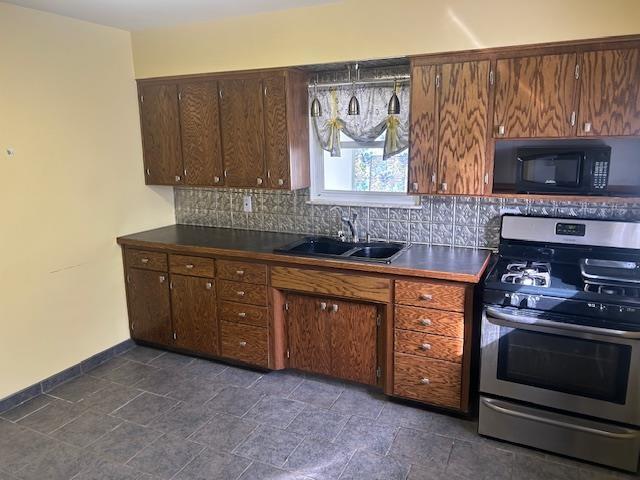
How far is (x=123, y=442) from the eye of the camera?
2.53 meters

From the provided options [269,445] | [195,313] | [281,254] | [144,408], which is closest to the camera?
[269,445]

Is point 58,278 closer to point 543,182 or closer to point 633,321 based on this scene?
point 543,182

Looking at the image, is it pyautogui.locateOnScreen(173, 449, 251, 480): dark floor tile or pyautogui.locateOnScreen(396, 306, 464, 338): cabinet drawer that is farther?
pyautogui.locateOnScreen(396, 306, 464, 338): cabinet drawer

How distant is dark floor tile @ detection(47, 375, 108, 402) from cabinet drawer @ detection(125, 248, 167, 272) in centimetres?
84

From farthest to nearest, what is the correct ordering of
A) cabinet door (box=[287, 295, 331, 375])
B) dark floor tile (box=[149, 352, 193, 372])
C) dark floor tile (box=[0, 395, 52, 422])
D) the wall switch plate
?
the wall switch plate → dark floor tile (box=[149, 352, 193, 372]) → cabinet door (box=[287, 295, 331, 375]) → dark floor tile (box=[0, 395, 52, 422])

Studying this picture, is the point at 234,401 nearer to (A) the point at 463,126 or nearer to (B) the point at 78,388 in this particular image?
(B) the point at 78,388

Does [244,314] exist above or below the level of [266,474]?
above

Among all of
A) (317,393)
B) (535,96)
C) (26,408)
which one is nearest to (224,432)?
(317,393)

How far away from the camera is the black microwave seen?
249 centimetres

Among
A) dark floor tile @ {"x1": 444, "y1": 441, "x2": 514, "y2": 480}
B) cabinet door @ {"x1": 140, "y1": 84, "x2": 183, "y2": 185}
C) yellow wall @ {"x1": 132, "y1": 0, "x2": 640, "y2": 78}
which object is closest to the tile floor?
dark floor tile @ {"x1": 444, "y1": 441, "x2": 514, "y2": 480}

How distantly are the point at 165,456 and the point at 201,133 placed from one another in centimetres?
215

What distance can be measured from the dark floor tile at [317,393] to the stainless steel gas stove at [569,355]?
89 cm

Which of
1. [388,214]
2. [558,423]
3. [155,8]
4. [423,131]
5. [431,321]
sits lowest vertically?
[558,423]

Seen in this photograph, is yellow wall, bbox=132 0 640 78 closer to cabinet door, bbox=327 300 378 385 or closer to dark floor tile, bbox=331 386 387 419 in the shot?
cabinet door, bbox=327 300 378 385
